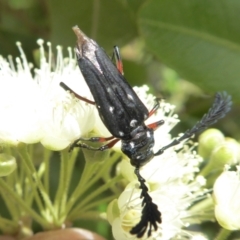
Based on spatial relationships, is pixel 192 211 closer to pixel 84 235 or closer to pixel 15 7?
pixel 84 235

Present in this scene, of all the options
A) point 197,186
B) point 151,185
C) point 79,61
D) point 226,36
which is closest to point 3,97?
point 79,61

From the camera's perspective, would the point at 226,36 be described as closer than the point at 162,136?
No

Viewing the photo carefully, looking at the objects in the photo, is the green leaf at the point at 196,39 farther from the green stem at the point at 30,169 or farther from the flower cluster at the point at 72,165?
the green stem at the point at 30,169

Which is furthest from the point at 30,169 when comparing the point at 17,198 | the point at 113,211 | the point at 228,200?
the point at 228,200

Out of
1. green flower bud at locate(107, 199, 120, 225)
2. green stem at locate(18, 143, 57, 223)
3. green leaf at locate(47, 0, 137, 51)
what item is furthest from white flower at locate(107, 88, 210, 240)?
green leaf at locate(47, 0, 137, 51)

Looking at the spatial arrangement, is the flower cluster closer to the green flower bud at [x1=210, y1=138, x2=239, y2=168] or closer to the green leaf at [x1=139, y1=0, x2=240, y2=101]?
the green flower bud at [x1=210, y1=138, x2=239, y2=168]

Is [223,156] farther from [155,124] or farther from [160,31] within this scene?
[160,31]
